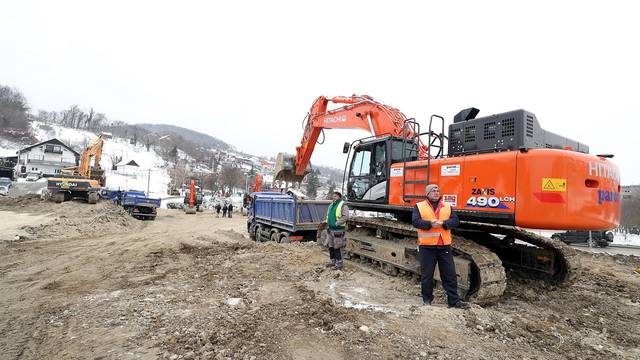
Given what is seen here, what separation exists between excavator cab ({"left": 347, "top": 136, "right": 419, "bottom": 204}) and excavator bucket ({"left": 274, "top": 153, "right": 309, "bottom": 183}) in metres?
3.92

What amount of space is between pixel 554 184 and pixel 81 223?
1687 cm

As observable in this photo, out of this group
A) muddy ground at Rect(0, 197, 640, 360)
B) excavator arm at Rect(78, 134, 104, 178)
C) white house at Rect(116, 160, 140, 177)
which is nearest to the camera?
muddy ground at Rect(0, 197, 640, 360)

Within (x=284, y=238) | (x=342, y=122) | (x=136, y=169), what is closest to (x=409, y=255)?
(x=342, y=122)

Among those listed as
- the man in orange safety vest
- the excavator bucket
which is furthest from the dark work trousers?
the excavator bucket

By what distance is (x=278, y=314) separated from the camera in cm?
473

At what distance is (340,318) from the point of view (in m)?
4.53

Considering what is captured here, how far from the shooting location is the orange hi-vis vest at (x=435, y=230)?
5234 millimetres

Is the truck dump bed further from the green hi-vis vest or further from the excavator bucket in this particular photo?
the green hi-vis vest

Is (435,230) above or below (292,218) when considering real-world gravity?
above

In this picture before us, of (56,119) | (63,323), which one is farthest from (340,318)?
(56,119)

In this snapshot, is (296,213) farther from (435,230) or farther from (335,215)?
(435,230)

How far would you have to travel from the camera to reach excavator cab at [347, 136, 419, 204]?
733cm

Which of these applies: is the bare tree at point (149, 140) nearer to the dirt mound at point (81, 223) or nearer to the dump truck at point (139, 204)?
the dump truck at point (139, 204)

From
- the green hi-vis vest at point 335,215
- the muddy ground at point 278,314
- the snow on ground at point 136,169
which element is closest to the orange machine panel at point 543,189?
the muddy ground at point 278,314
